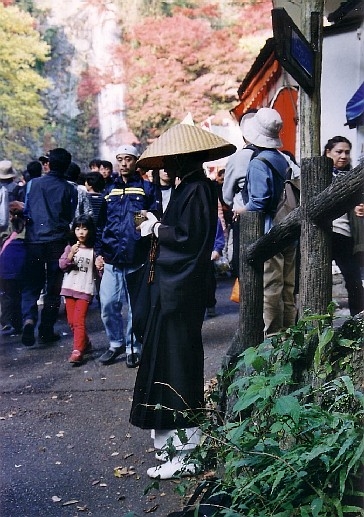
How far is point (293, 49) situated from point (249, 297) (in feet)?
4.24

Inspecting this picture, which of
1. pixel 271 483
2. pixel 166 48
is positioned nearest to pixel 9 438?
pixel 271 483

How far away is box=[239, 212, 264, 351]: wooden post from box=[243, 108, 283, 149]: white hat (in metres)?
0.72

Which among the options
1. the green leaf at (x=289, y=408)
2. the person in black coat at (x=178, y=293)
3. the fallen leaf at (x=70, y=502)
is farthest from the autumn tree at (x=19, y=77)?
the green leaf at (x=289, y=408)

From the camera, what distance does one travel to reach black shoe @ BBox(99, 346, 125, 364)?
5.19m

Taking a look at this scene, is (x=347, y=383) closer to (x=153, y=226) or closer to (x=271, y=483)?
(x=271, y=483)

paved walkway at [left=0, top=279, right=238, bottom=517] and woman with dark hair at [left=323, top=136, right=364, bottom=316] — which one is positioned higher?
woman with dark hair at [left=323, top=136, right=364, bottom=316]

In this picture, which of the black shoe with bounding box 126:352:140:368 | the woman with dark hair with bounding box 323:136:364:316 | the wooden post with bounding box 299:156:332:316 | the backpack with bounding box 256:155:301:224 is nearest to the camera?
the wooden post with bounding box 299:156:332:316

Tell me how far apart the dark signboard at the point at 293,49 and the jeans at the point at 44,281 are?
3.00 m

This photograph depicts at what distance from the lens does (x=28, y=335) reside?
5695mm

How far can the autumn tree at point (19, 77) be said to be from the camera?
3574 millimetres

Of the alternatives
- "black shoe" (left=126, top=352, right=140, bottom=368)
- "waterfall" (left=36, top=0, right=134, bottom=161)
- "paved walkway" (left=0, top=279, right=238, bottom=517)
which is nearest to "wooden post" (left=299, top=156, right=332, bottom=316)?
"paved walkway" (left=0, top=279, right=238, bottom=517)

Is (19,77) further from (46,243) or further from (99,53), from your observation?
(46,243)

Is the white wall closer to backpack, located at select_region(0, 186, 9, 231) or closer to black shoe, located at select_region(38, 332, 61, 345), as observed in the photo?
backpack, located at select_region(0, 186, 9, 231)

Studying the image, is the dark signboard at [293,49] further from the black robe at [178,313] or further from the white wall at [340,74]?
the black robe at [178,313]
